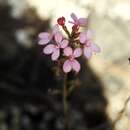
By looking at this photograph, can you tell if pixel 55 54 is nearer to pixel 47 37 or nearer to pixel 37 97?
pixel 47 37

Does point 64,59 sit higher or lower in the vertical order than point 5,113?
lower

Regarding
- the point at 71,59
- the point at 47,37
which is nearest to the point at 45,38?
the point at 47,37

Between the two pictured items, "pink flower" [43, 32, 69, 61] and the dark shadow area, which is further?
the dark shadow area

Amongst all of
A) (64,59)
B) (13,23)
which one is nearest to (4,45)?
(13,23)

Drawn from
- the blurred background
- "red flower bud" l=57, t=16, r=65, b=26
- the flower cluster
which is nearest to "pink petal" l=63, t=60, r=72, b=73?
the flower cluster

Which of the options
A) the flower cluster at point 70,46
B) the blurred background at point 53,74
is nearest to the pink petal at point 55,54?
the flower cluster at point 70,46

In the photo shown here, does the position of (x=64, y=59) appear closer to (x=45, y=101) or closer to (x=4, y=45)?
(x=45, y=101)

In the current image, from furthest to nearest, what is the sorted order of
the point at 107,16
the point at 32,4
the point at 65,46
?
the point at 32,4, the point at 107,16, the point at 65,46

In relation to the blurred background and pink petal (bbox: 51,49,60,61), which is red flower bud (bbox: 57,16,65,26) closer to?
pink petal (bbox: 51,49,60,61)
